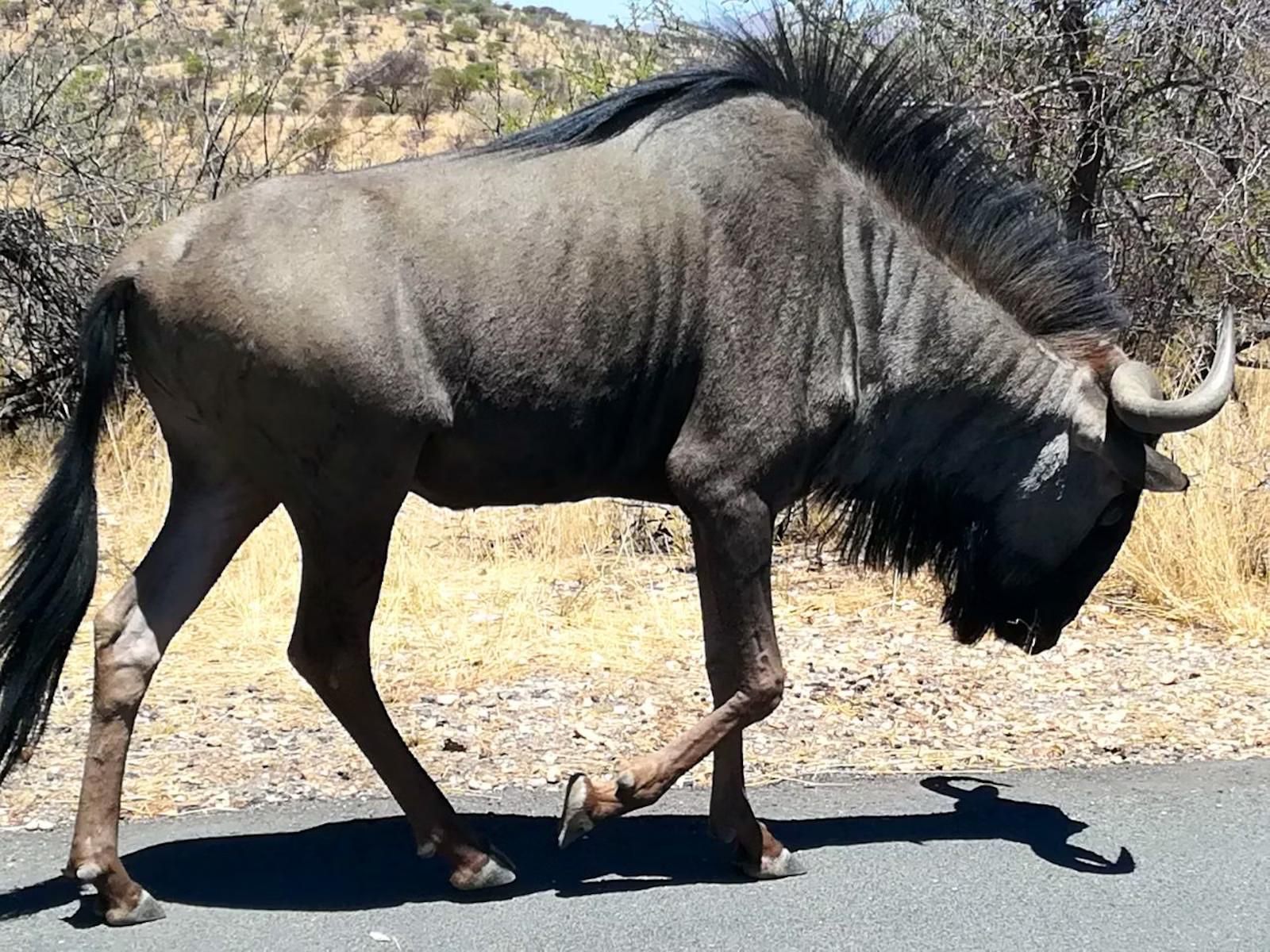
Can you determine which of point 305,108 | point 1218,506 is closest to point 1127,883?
point 1218,506

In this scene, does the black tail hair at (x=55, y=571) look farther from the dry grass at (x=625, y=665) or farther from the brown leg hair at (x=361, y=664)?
the dry grass at (x=625, y=665)

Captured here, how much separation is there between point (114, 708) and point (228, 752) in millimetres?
1300

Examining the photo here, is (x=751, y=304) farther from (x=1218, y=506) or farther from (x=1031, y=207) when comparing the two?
(x=1218, y=506)

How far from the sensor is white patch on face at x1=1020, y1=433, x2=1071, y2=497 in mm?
5113

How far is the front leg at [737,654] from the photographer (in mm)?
4559

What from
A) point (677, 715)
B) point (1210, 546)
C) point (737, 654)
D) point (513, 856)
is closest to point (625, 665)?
point (677, 715)

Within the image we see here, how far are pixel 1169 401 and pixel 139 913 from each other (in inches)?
139

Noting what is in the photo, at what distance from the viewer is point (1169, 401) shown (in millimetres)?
4891

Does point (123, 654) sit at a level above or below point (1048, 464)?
below

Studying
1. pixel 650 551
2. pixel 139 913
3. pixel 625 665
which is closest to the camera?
pixel 139 913

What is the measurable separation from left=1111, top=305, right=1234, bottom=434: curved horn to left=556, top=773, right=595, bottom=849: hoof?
2137 millimetres

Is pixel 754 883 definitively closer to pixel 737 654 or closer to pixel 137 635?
pixel 737 654

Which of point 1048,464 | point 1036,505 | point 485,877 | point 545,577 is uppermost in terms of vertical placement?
point 1048,464

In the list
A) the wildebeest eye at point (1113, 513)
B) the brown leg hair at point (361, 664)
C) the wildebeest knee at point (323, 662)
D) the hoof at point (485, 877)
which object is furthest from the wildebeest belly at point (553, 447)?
the wildebeest eye at point (1113, 513)
